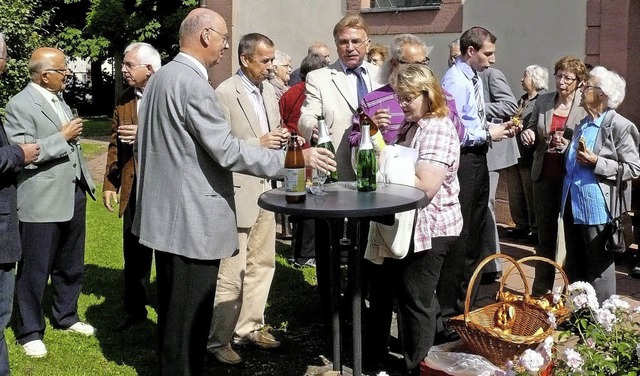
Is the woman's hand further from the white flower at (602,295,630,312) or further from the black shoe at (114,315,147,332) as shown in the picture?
the black shoe at (114,315,147,332)

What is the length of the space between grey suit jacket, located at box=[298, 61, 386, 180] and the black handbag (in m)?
1.66

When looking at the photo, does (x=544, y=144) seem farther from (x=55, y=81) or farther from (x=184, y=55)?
(x=55, y=81)

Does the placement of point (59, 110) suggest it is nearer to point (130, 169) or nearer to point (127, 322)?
point (130, 169)

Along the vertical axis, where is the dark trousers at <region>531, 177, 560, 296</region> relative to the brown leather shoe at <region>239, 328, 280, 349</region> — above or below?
above

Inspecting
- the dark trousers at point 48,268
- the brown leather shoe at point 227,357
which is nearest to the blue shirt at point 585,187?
the brown leather shoe at point 227,357

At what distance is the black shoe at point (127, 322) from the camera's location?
5.71 metres

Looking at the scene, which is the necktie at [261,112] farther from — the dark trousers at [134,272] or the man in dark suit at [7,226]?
the man in dark suit at [7,226]

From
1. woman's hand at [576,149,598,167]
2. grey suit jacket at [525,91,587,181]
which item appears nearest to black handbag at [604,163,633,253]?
woman's hand at [576,149,598,167]

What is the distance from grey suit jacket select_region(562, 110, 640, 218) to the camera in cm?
500

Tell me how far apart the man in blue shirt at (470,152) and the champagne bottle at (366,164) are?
53.9 inches

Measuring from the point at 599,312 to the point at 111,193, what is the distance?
3849mm

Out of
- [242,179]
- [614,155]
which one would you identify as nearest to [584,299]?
[614,155]

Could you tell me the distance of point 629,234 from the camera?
499 cm

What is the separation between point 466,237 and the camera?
537cm
